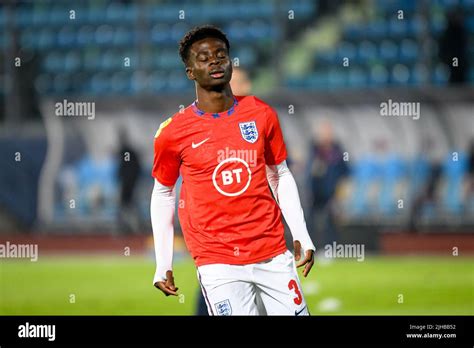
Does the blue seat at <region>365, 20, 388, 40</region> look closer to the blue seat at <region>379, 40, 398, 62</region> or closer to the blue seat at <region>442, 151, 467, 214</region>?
the blue seat at <region>379, 40, 398, 62</region>

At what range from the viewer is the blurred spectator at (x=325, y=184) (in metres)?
12.8

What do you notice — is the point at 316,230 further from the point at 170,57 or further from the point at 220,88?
the point at 220,88

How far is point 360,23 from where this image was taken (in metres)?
16.8

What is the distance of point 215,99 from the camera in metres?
5.35

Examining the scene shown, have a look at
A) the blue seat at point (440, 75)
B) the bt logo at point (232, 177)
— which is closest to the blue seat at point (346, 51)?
the blue seat at point (440, 75)

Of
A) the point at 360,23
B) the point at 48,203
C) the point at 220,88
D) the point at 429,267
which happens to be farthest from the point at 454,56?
the point at 220,88

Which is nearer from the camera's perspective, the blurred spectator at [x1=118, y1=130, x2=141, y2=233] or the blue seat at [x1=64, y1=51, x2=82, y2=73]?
the blurred spectator at [x1=118, y1=130, x2=141, y2=233]

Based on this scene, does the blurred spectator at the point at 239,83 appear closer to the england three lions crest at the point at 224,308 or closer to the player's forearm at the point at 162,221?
the player's forearm at the point at 162,221

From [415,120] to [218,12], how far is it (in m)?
4.10

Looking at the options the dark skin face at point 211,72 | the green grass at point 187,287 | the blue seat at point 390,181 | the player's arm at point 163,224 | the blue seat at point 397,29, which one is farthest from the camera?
the blue seat at point 397,29

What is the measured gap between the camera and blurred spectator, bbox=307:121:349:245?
12758mm

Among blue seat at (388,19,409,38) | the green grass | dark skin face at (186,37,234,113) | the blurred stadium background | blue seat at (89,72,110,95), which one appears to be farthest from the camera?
blue seat at (89,72,110,95)

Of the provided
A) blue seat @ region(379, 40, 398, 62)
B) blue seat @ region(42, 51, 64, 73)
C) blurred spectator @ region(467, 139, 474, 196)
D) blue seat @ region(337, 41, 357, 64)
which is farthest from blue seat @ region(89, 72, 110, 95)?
blurred spectator @ region(467, 139, 474, 196)

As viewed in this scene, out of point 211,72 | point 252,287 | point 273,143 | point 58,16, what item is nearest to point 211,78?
point 211,72
